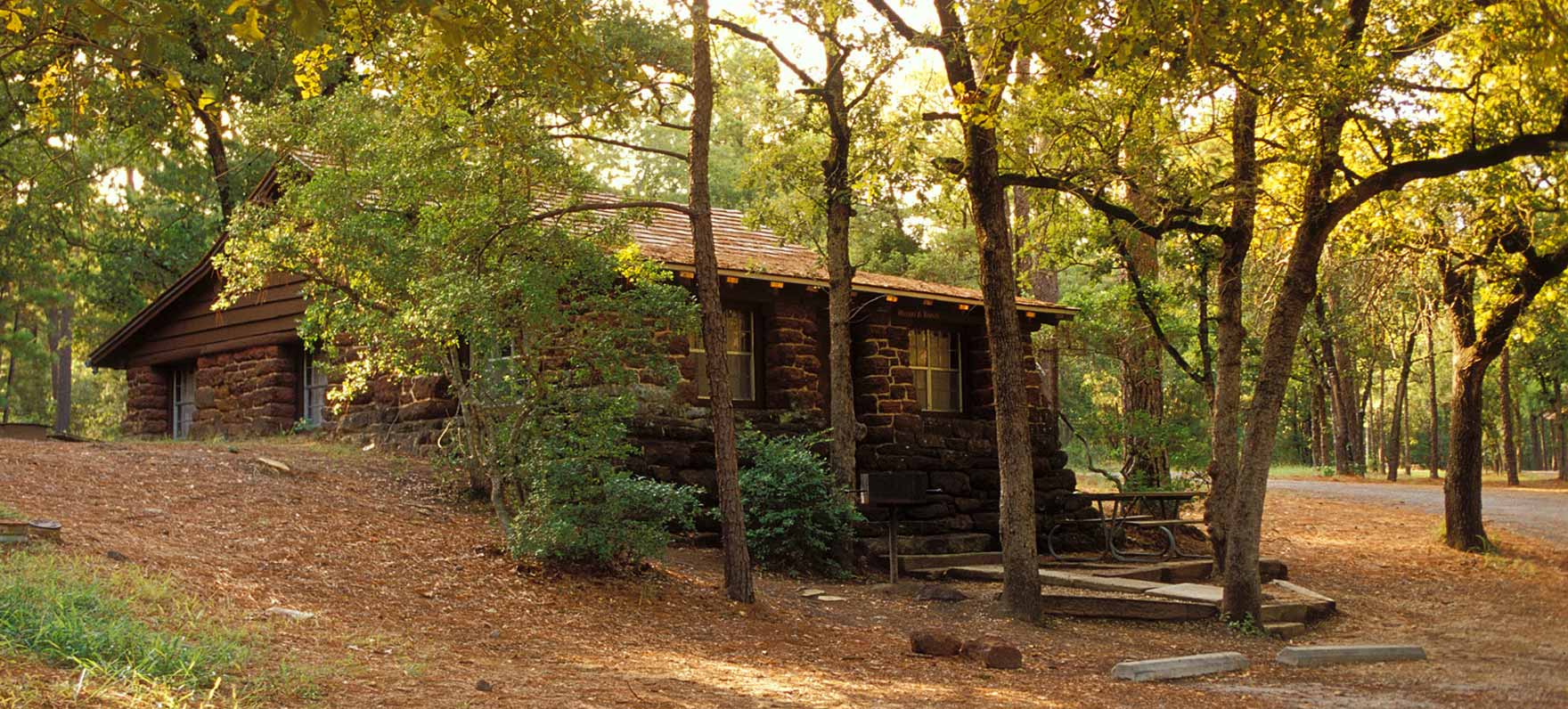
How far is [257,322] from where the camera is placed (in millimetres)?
18016

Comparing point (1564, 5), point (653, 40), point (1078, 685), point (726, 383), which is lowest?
point (1078, 685)

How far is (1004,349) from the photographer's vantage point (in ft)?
35.3

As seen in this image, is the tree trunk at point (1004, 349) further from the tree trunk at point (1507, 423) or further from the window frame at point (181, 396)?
the tree trunk at point (1507, 423)

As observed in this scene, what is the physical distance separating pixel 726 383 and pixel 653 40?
10667 millimetres

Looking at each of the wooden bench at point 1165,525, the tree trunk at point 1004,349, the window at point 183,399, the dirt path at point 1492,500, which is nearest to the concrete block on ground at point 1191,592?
the tree trunk at point 1004,349

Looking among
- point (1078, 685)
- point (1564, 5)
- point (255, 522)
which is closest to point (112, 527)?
point (255, 522)

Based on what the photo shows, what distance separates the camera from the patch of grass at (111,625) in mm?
5516

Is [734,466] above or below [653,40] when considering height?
below

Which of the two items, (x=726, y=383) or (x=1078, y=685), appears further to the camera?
(x=726, y=383)

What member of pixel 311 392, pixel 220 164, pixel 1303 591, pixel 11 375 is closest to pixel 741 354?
pixel 311 392

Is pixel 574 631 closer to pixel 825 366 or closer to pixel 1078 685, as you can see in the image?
pixel 1078 685

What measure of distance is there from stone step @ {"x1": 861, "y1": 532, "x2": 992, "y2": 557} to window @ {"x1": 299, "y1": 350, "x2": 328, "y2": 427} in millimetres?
8256

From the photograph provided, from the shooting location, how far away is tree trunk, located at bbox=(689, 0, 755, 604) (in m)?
10.3

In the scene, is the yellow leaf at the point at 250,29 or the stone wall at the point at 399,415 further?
the stone wall at the point at 399,415
